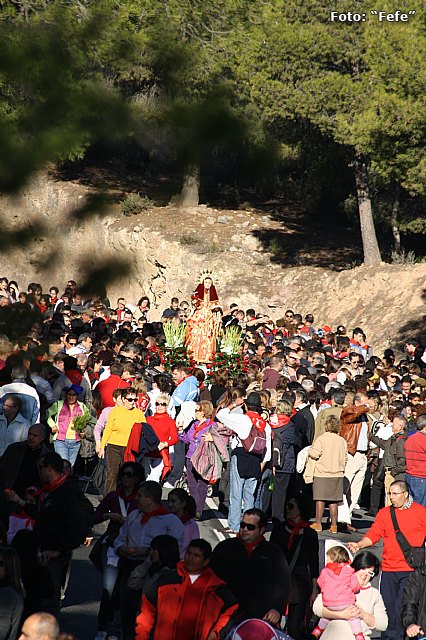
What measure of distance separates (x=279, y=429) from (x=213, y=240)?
22.2 m

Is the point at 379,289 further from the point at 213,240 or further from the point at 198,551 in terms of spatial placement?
the point at 198,551

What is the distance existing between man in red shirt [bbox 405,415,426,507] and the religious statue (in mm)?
9719

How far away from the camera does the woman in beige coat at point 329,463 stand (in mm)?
13766

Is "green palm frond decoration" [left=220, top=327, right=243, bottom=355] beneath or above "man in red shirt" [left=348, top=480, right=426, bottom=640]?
beneath

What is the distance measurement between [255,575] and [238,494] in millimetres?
5837

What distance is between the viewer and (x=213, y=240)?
36.1 metres

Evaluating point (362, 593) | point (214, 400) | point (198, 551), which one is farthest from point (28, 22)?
point (214, 400)

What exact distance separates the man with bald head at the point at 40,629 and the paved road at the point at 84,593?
130 inches

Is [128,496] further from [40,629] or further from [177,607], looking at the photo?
[40,629]

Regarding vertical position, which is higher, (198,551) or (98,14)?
(98,14)

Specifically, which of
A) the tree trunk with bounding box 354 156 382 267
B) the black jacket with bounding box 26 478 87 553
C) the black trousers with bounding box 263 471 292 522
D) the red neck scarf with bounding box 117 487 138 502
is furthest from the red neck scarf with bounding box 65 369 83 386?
the tree trunk with bounding box 354 156 382 267

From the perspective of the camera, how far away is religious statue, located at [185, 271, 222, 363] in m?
22.8

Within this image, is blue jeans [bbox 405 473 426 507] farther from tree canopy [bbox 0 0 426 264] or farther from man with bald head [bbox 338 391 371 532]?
tree canopy [bbox 0 0 426 264]

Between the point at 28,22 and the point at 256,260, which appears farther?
the point at 256,260
